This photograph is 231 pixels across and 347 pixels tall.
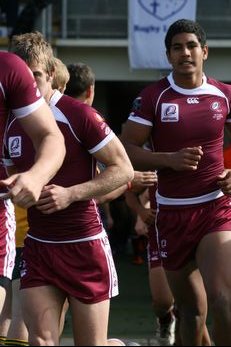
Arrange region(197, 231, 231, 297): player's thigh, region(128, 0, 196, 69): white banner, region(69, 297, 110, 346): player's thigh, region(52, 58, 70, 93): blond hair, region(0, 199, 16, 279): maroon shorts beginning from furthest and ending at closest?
region(128, 0, 196, 69): white banner → region(197, 231, 231, 297): player's thigh → region(52, 58, 70, 93): blond hair → region(69, 297, 110, 346): player's thigh → region(0, 199, 16, 279): maroon shorts

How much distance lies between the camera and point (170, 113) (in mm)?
6516

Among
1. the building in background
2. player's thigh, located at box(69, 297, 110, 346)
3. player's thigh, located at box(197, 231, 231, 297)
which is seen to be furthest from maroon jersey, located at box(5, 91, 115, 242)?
the building in background

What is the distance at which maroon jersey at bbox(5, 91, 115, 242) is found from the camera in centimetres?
538

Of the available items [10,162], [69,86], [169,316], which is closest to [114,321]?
[169,316]

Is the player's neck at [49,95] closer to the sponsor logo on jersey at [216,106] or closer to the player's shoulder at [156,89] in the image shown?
the player's shoulder at [156,89]

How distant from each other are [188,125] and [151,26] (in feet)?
28.5

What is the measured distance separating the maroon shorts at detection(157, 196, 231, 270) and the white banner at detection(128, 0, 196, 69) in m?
8.26

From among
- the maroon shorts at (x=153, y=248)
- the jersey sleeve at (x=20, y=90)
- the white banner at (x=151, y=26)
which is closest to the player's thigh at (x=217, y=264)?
the maroon shorts at (x=153, y=248)

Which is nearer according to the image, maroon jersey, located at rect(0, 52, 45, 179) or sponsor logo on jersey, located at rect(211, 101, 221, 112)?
maroon jersey, located at rect(0, 52, 45, 179)

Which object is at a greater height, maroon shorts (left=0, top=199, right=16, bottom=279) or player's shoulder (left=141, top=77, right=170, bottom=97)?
player's shoulder (left=141, top=77, right=170, bottom=97)

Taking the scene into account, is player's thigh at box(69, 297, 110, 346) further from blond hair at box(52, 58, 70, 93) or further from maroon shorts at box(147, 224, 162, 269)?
maroon shorts at box(147, 224, 162, 269)

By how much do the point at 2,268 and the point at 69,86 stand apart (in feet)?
7.32

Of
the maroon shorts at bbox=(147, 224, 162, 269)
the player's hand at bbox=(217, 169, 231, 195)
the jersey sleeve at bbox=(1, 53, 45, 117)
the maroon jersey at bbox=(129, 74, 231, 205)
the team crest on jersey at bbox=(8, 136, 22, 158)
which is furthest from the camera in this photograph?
the maroon shorts at bbox=(147, 224, 162, 269)

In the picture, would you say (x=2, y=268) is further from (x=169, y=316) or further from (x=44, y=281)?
(x=169, y=316)
